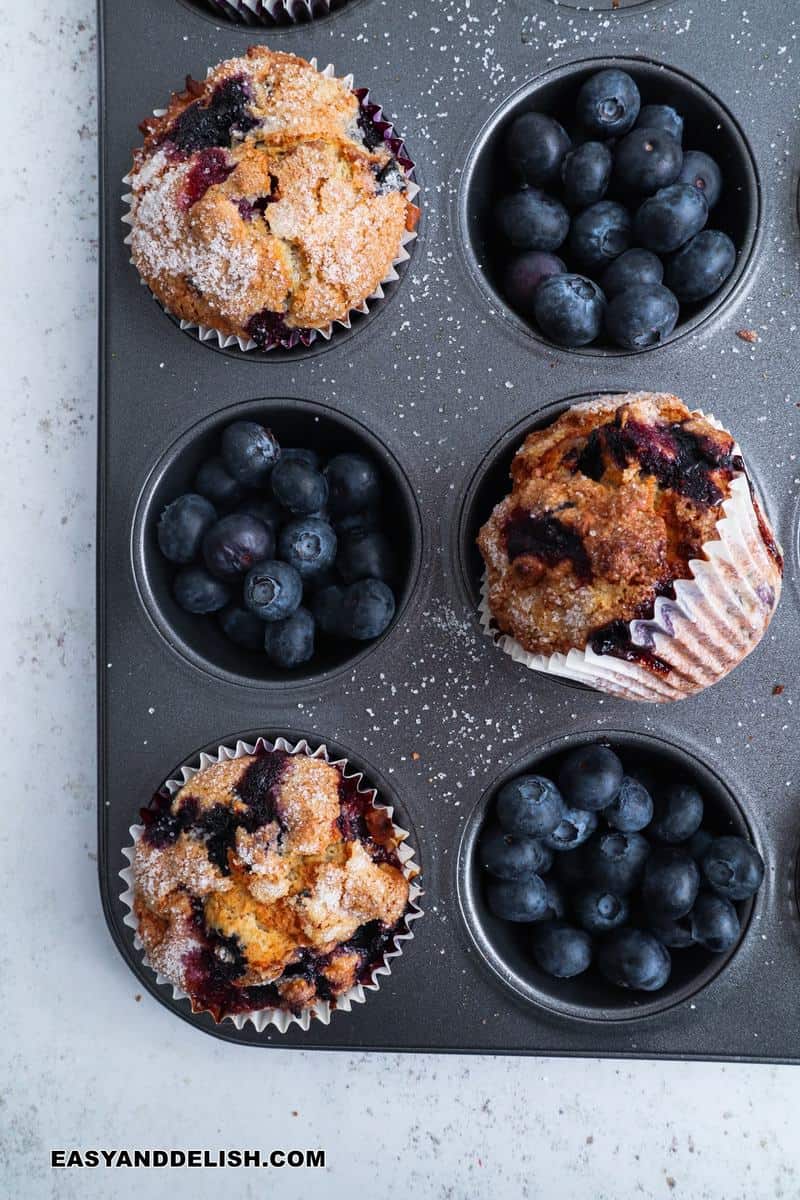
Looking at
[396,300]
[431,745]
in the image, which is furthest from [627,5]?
[431,745]

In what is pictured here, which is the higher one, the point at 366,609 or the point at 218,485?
the point at 218,485

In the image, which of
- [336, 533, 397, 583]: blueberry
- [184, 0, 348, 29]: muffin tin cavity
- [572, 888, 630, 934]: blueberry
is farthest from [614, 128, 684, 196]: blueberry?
[572, 888, 630, 934]: blueberry

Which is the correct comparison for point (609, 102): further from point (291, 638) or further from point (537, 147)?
point (291, 638)

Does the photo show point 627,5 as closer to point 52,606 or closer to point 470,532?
point 470,532

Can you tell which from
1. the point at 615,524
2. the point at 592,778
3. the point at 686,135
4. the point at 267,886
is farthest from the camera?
the point at 686,135

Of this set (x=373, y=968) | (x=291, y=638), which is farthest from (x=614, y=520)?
(x=373, y=968)

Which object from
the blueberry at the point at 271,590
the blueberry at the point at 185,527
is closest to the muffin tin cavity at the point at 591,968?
the blueberry at the point at 271,590
